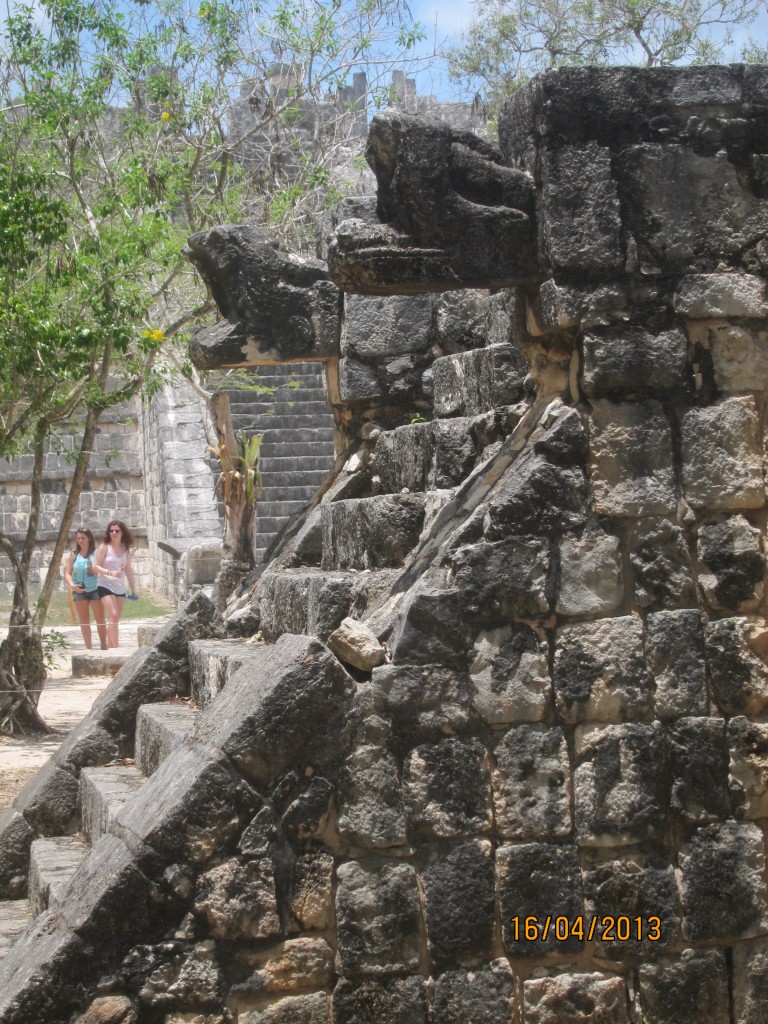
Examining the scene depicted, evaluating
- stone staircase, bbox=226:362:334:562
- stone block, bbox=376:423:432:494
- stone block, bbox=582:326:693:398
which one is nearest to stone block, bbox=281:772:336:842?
stone block, bbox=582:326:693:398

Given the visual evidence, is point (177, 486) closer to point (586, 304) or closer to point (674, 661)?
point (586, 304)

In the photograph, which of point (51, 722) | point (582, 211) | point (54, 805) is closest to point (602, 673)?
point (582, 211)

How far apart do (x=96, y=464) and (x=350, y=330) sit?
16429mm

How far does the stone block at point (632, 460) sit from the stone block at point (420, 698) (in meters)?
0.66

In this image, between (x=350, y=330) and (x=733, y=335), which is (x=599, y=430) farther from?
(x=350, y=330)

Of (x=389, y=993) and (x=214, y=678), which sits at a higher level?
(x=214, y=678)

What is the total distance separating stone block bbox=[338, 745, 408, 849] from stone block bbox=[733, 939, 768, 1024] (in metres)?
1.04

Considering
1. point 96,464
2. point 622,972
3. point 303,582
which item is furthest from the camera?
point 96,464

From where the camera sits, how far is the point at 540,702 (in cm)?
352

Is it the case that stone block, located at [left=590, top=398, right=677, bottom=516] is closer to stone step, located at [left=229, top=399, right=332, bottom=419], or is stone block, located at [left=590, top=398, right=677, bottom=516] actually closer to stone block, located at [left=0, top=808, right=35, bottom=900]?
stone block, located at [left=0, top=808, right=35, bottom=900]

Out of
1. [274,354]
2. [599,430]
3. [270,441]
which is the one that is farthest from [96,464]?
[599,430]

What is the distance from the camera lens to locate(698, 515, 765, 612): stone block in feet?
11.8

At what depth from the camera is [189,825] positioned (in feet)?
10.9
